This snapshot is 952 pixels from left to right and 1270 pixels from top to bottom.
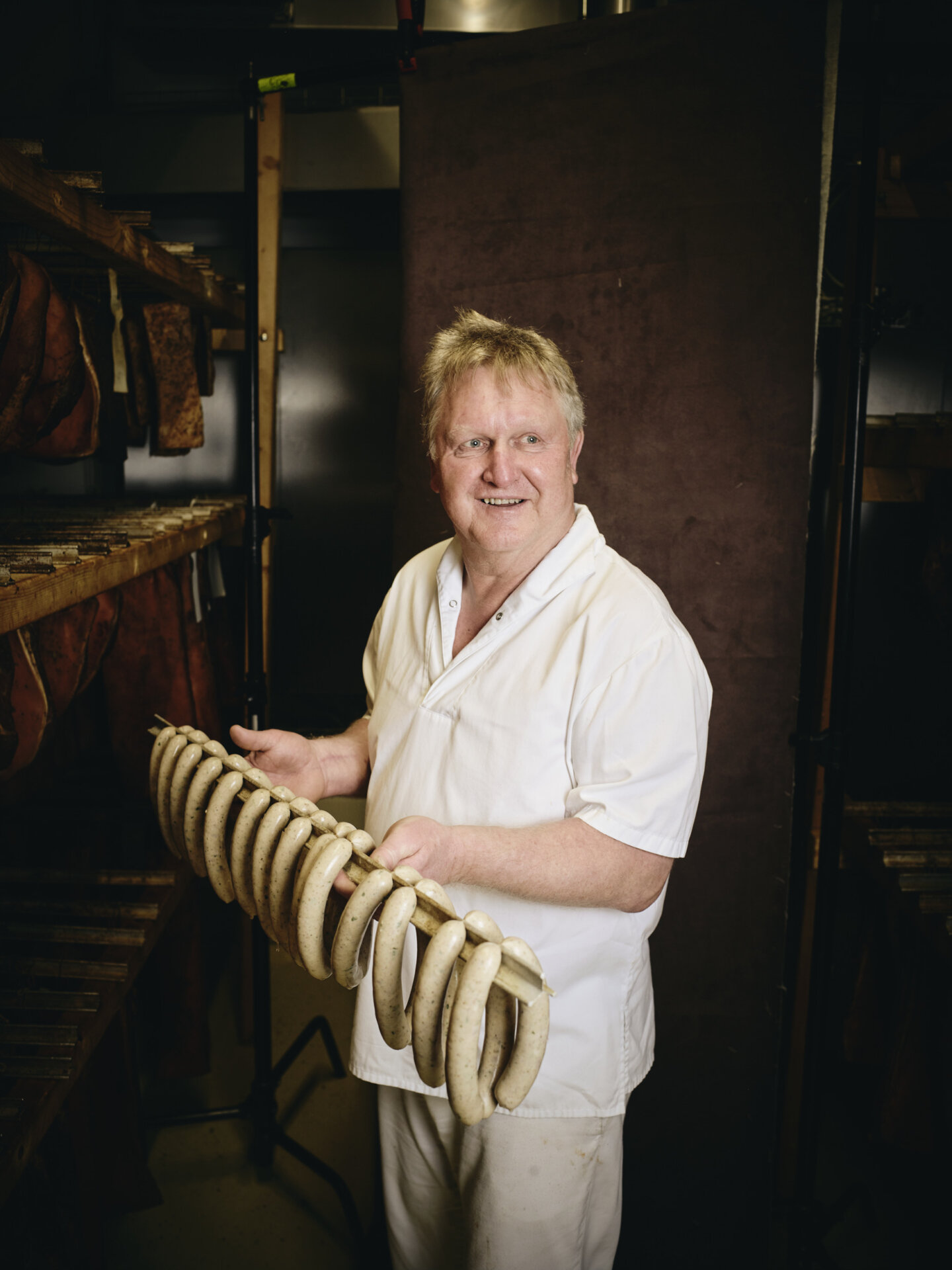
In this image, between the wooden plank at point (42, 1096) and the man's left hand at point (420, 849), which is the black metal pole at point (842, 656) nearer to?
the man's left hand at point (420, 849)

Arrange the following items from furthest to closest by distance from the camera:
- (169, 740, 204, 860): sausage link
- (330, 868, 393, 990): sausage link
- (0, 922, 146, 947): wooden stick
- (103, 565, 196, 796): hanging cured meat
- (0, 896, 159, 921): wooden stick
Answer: (103, 565, 196, 796): hanging cured meat
(0, 896, 159, 921): wooden stick
(0, 922, 146, 947): wooden stick
(169, 740, 204, 860): sausage link
(330, 868, 393, 990): sausage link

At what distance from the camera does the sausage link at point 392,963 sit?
2.73 feet

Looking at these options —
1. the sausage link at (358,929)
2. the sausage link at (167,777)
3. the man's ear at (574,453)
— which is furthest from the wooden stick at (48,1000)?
the man's ear at (574,453)

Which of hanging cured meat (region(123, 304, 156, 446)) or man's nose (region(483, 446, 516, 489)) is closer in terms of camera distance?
man's nose (region(483, 446, 516, 489))

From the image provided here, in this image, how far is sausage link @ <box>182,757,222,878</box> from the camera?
3.97ft

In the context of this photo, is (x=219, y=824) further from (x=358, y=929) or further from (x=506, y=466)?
(x=506, y=466)

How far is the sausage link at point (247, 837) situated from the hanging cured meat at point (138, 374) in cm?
155

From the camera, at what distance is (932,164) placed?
6.26 feet

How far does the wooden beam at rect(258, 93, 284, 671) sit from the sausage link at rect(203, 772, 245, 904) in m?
1.21

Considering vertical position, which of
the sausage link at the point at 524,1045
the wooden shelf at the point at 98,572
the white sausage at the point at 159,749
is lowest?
the sausage link at the point at 524,1045

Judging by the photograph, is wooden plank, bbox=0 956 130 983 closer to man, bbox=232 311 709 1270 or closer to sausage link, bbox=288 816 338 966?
man, bbox=232 311 709 1270

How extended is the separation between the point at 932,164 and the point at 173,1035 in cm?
305

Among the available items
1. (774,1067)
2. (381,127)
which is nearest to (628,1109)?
(774,1067)

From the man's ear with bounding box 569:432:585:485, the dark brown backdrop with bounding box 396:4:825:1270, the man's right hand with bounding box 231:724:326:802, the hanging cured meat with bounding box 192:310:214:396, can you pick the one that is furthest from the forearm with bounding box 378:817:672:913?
the hanging cured meat with bounding box 192:310:214:396
